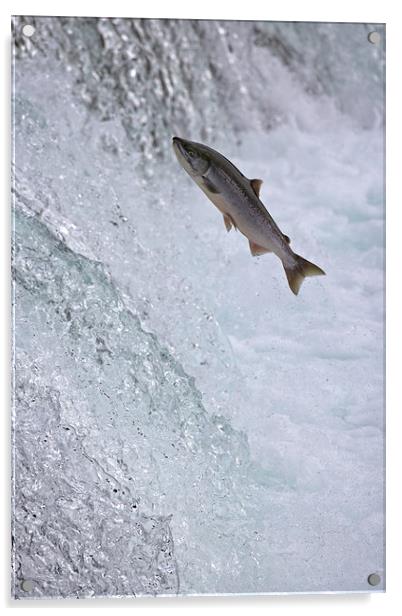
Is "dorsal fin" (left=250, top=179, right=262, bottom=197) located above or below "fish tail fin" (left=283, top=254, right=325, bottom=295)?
above

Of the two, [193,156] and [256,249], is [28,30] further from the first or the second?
[256,249]

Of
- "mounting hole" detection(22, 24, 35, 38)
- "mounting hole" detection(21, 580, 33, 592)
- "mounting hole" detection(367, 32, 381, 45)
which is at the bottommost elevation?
"mounting hole" detection(21, 580, 33, 592)

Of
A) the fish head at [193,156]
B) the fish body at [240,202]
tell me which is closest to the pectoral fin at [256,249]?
the fish body at [240,202]

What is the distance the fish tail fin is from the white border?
153 millimetres

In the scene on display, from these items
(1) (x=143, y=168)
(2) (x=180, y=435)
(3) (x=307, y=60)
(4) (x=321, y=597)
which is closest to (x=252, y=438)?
(2) (x=180, y=435)

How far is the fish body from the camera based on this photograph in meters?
1.51

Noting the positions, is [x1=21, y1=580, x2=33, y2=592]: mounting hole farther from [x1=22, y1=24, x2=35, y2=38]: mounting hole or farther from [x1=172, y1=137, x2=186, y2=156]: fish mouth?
[x1=22, y1=24, x2=35, y2=38]: mounting hole

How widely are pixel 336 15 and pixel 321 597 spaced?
1132mm

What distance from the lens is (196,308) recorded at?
5.41 ft

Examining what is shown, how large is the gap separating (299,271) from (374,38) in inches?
19.4

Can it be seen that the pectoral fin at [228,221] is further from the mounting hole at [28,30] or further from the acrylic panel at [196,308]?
the mounting hole at [28,30]

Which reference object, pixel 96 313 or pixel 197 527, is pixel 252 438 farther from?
pixel 96 313

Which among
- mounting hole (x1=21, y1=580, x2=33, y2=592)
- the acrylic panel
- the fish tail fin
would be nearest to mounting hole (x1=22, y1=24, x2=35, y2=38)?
the acrylic panel
